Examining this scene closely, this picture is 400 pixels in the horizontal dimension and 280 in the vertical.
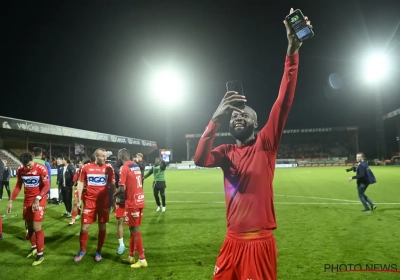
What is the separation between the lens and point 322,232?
8156mm

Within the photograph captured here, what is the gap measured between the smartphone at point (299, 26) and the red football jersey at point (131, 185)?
16.0 ft

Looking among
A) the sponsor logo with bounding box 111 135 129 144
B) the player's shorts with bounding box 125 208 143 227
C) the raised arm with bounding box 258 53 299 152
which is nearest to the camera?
the raised arm with bounding box 258 53 299 152

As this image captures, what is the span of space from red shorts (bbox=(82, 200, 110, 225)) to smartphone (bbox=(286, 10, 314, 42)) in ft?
18.4

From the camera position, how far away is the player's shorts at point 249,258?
7.94 ft

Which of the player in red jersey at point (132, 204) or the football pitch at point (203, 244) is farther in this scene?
the player in red jersey at point (132, 204)

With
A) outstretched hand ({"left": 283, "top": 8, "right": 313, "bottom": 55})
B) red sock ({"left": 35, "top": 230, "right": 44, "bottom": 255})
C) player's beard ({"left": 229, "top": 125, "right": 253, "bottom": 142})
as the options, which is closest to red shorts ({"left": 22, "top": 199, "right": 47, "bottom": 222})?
red sock ({"left": 35, "top": 230, "right": 44, "bottom": 255})

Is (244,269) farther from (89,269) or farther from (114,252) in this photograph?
(114,252)

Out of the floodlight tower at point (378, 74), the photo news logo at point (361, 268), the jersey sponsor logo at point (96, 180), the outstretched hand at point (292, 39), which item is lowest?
the photo news logo at point (361, 268)

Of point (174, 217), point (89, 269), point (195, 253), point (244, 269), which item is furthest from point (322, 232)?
point (244, 269)

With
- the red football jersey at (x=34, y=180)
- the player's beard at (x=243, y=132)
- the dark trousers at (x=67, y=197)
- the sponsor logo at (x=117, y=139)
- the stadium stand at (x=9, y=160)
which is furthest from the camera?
the sponsor logo at (x=117, y=139)

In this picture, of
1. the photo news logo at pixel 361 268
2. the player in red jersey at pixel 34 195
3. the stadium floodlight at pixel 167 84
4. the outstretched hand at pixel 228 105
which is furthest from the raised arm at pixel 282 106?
the stadium floodlight at pixel 167 84

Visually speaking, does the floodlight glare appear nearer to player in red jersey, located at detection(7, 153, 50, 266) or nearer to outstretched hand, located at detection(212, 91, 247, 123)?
player in red jersey, located at detection(7, 153, 50, 266)

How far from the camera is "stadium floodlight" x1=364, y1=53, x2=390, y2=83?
4332 centimetres

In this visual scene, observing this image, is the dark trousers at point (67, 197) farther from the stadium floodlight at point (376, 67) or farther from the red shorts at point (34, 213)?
the stadium floodlight at point (376, 67)
